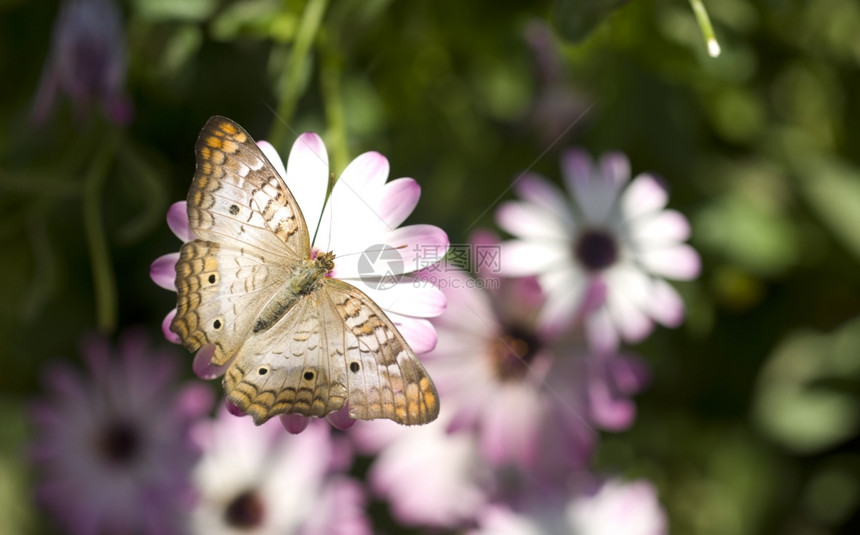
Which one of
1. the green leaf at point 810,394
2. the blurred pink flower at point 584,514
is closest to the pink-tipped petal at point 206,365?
the blurred pink flower at point 584,514

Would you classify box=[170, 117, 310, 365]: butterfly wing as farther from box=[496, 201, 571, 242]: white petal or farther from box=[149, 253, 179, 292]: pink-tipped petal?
box=[496, 201, 571, 242]: white petal

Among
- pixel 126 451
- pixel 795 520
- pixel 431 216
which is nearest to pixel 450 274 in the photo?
pixel 431 216

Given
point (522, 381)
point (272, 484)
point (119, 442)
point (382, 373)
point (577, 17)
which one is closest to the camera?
point (382, 373)

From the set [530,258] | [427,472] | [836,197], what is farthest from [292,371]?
[836,197]

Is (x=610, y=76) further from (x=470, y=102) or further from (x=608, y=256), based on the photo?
(x=608, y=256)

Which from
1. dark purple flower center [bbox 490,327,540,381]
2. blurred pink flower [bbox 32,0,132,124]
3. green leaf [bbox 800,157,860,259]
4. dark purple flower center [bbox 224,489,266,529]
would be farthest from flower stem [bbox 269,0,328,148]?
green leaf [bbox 800,157,860,259]

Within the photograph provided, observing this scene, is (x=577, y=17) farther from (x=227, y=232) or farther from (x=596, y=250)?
(x=227, y=232)
